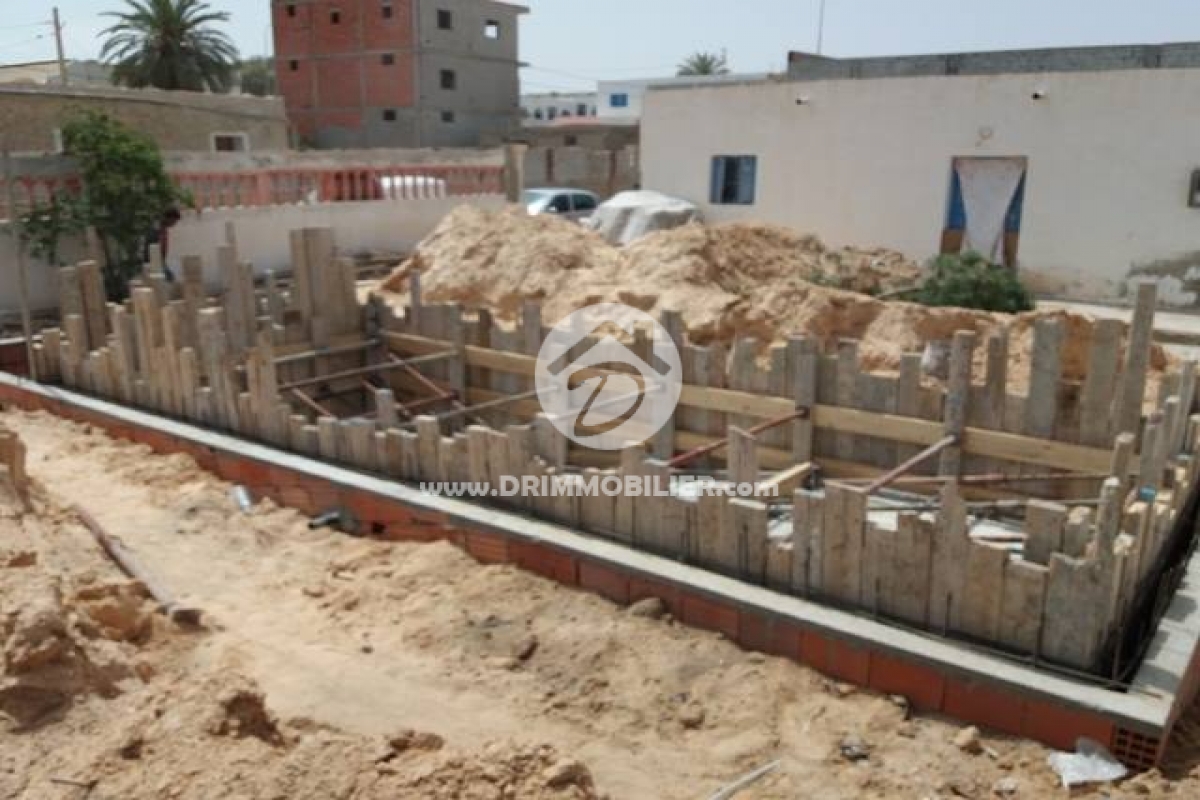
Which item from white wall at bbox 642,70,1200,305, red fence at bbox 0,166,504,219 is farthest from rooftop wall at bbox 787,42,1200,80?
red fence at bbox 0,166,504,219

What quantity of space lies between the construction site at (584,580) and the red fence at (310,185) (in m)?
2.94

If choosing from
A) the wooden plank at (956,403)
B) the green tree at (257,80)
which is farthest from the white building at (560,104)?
the wooden plank at (956,403)

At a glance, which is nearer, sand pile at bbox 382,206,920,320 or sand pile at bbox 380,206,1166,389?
sand pile at bbox 380,206,1166,389

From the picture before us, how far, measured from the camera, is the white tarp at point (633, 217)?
52.0 ft

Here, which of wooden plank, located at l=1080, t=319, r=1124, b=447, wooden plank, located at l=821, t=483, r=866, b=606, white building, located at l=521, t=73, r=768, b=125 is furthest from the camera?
white building, located at l=521, t=73, r=768, b=125

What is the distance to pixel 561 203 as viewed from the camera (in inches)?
735

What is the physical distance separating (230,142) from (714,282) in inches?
674

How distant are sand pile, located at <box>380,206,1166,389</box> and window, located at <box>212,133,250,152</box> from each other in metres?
13.4

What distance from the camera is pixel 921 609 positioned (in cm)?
406

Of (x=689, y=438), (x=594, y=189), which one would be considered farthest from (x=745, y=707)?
(x=594, y=189)

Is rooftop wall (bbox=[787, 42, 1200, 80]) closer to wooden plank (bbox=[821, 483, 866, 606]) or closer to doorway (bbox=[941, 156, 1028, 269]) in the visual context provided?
doorway (bbox=[941, 156, 1028, 269])

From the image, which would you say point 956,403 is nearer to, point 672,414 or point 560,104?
point 672,414

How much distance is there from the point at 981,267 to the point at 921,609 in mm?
8949

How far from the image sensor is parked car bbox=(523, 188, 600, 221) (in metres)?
18.3
